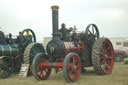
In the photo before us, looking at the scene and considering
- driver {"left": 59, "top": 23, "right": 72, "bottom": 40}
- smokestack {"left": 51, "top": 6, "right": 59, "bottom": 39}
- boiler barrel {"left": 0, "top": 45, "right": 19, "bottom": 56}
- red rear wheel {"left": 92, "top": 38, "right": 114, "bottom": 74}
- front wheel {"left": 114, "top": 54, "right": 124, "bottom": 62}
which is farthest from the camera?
front wheel {"left": 114, "top": 54, "right": 124, "bottom": 62}

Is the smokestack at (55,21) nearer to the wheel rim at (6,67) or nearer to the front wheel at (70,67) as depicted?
the front wheel at (70,67)

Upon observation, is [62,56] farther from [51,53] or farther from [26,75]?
[26,75]

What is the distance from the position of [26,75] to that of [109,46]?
3624mm

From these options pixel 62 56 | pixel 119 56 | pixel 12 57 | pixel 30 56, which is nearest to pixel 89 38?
pixel 62 56

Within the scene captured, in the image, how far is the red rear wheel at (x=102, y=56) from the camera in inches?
303

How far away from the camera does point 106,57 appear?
27.7 ft

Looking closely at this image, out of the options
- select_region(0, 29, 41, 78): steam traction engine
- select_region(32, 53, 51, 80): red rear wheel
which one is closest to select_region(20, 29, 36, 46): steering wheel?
select_region(0, 29, 41, 78): steam traction engine

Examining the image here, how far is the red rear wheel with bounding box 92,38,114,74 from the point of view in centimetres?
769

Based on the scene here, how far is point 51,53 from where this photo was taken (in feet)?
23.5

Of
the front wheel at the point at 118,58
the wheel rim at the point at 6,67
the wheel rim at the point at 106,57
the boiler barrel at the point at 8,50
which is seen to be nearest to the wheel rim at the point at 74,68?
the wheel rim at the point at 106,57

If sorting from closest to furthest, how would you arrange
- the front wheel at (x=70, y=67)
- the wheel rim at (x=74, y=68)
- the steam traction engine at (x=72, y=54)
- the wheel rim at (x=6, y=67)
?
the front wheel at (x=70, y=67), the wheel rim at (x=74, y=68), the steam traction engine at (x=72, y=54), the wheel rim at (x=6, y=67)

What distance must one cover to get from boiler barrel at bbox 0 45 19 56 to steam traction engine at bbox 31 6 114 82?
1.85m

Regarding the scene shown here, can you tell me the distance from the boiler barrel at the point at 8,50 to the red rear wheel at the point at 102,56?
364 cm

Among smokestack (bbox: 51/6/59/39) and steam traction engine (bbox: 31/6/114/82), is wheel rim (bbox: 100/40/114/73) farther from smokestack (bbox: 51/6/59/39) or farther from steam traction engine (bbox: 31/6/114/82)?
smokestack (bbox: 51/6/59/39)
